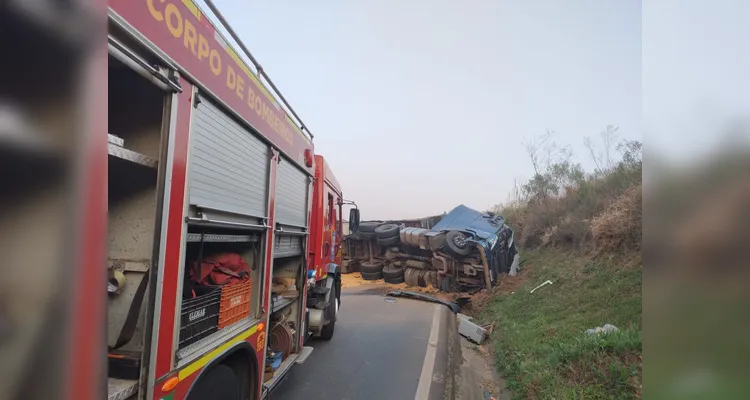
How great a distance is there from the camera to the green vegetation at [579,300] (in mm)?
4176

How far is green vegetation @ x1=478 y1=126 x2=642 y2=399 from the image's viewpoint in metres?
4.18

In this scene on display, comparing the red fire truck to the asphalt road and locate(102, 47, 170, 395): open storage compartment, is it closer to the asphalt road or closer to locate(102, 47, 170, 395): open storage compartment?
locate(102, 47, 170, 395): open storage compartment

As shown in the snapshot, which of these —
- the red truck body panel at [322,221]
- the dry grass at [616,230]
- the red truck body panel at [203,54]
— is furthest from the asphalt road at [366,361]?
the dry grass at [616,230]

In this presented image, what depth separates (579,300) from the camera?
728cm

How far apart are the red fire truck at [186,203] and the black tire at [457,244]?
8697 mm

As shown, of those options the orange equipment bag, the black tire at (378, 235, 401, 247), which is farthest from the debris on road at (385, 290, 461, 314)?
the orange equipment bag

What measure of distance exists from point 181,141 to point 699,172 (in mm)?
2174

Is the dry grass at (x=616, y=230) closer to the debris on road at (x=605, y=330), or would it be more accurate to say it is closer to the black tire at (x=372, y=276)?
the debris on road at (x=605, y=330)

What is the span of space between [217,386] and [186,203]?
131cm

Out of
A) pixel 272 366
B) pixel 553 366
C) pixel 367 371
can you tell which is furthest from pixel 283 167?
pixel 553 366

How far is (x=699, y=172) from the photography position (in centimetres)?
72

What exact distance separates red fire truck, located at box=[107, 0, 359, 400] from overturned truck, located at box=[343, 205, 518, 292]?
7235mm

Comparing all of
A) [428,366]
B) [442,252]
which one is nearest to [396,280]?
[442,252]

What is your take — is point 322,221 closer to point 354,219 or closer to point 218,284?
point 354,219
